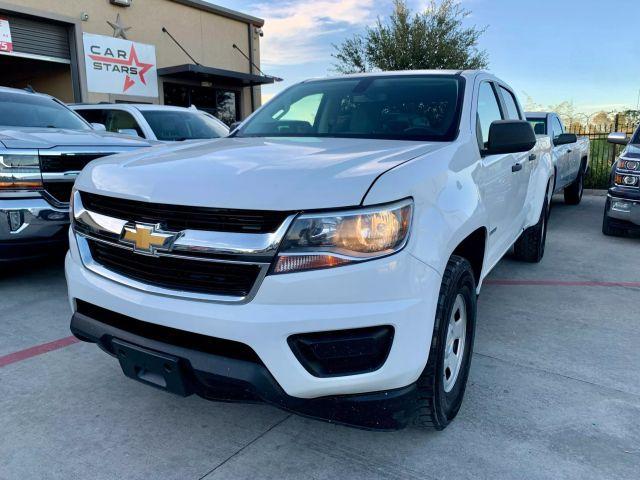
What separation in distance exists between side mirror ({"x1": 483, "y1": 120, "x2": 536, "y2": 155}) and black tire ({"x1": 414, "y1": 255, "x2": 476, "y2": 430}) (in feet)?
2.62

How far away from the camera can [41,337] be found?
3.49 m

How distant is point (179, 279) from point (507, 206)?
239 cm

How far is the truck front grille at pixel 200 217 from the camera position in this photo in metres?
1.88

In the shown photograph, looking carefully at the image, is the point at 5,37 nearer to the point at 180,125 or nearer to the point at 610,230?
the point at 180,125

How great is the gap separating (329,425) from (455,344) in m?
0.72

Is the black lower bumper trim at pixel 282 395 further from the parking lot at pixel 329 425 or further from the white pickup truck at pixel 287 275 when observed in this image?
the parking lot at pixel 329 425

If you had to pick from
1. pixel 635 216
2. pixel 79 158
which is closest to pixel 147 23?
pixel 79 158

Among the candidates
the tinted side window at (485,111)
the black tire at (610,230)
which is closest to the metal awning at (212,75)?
the black tire at (610,230)

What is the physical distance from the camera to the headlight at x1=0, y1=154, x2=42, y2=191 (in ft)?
13.1

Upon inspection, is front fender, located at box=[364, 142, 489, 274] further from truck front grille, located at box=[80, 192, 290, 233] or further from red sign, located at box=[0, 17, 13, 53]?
red sign, located at box=[0, 17, 13, 53]

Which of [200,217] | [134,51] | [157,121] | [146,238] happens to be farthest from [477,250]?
[134,51]

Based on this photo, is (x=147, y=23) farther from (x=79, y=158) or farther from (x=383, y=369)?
(x=383, y=369)

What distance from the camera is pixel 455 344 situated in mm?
2543

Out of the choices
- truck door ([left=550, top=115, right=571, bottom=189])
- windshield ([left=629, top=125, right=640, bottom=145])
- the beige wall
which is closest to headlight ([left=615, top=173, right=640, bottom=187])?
windshield ([left=629, top=125, right=640, bottom=145])
